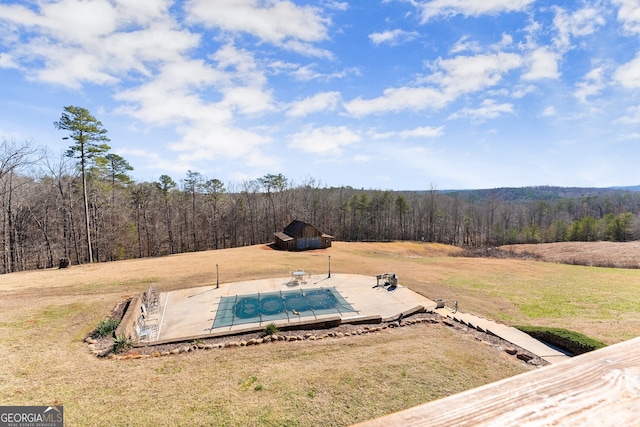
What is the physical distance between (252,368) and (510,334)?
9659mm

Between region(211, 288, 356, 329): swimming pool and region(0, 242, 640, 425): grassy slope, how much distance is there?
11.4 ft

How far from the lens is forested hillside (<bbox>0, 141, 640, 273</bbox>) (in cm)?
2689

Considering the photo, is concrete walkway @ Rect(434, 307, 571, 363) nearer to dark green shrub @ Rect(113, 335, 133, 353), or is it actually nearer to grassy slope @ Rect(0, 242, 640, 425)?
grassy slope @ Rect(0, 242, 640, 425)

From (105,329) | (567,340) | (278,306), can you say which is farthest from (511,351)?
(105,329)

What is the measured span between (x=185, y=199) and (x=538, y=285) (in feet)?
145

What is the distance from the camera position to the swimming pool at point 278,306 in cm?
1313

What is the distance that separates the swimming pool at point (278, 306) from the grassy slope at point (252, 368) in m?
3.49

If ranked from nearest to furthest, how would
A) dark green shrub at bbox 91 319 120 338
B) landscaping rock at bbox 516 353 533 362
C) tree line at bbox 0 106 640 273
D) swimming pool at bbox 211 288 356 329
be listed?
1. landscaping rock at bbox 516 353 533 362
2. dark green shrub at bbox 91 319 120 338
3. swimming pool at bbox 211 288 356 329
4. tree line at bbox 0 106 640 273

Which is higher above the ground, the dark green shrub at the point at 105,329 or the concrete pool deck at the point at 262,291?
the dark green shrub at the point at 105,329

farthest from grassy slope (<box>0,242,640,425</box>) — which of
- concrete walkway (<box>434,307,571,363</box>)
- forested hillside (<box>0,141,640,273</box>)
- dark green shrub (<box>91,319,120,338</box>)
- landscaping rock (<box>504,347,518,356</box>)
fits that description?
forested hillside (<box>0,141,640,273</box>)

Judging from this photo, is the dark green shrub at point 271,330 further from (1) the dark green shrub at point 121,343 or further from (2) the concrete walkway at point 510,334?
(2) the concrete walkway at point 510,334

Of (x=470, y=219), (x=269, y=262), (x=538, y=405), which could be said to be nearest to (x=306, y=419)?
(x=538, y=405)

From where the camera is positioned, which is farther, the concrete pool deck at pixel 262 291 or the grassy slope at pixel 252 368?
the concrete pool deck at pixel 262 291

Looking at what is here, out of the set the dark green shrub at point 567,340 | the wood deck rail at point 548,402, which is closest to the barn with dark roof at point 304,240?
the dark green shrub at point 567,340
